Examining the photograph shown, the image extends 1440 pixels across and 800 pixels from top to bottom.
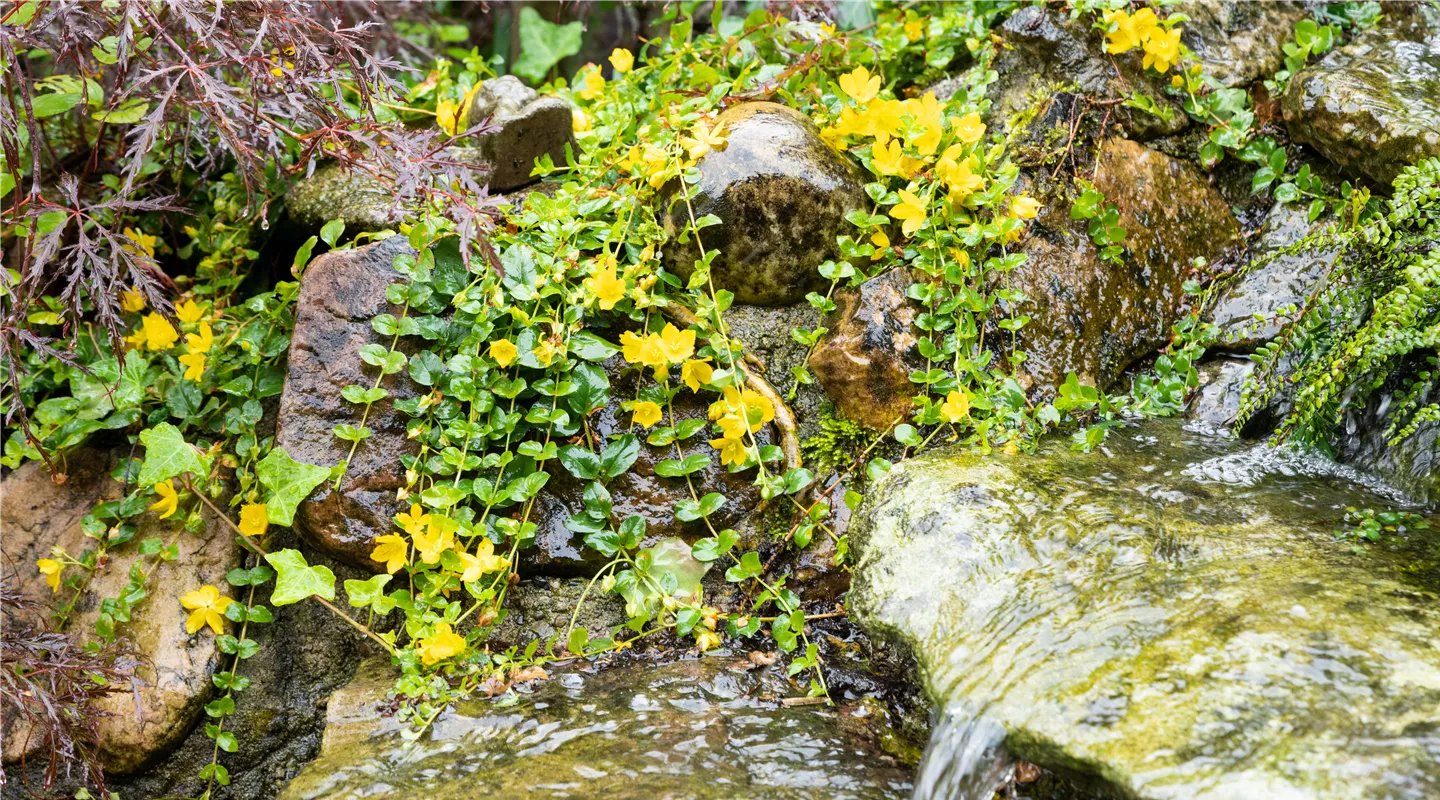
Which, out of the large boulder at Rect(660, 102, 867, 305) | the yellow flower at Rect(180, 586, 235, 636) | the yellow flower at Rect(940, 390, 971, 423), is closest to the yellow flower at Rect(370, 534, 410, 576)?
the yellow flower at Rect(180, 586, 235, 636)

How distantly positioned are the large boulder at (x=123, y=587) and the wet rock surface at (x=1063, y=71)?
112 inches

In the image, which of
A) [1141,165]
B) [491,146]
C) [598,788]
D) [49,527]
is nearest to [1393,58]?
[1141,165]

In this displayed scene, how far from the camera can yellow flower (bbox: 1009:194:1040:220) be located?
2.81m

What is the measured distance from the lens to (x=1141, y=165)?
3172 millimetres

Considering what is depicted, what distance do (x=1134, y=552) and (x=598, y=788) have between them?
1.24 m

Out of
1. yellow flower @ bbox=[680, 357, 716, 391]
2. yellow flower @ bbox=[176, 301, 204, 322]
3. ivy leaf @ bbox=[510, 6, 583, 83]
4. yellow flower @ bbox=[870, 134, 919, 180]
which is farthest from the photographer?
ivy leaf @ bbox=[510, 6, 583, 83]

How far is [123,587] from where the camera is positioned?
270 centimetres

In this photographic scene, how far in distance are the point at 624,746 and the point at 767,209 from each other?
1.48 m

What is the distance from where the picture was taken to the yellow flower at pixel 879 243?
2.81 m

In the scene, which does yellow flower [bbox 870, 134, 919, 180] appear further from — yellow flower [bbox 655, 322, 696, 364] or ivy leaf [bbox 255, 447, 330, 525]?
ivy leaf [bbox 255, 447, 330, 525]

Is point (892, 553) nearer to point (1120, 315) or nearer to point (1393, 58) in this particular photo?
point (1120, 315)

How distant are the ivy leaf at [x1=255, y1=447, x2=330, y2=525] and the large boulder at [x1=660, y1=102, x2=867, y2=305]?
113 cm

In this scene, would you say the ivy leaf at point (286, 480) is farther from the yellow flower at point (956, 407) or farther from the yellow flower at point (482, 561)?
the yellow flower at point (956, 407)

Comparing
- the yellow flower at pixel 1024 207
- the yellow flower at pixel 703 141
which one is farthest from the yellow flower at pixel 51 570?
the yellow flower at pixel 1024 207
